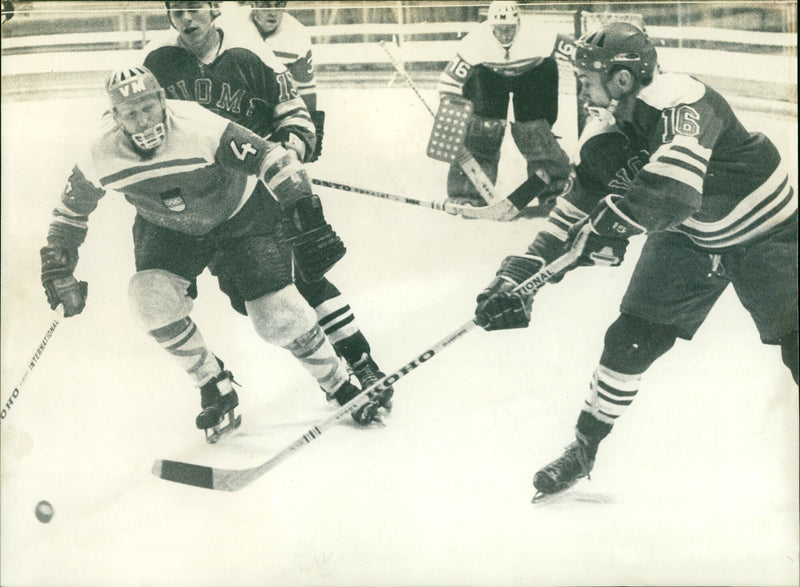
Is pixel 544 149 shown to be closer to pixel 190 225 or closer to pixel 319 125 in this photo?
pixel 319 125

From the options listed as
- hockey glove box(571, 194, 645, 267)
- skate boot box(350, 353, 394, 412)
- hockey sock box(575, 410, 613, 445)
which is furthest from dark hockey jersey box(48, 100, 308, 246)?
hockey sock box(575, 410, 613, 445)

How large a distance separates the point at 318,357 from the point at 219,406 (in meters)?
0.36

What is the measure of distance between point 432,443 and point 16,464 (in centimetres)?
144

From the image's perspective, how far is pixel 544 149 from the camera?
7.53ft

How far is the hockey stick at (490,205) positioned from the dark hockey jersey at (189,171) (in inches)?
6.5

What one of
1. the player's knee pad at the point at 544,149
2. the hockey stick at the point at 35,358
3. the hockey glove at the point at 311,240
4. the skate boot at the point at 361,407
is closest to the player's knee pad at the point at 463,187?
the player's knee pad at the point at 544,149

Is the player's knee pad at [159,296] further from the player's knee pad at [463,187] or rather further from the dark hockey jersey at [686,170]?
the dark hockey jersey at [686,170]

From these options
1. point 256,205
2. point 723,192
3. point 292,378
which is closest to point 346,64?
point 256,205

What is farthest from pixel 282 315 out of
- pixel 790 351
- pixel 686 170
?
pixel 790 351

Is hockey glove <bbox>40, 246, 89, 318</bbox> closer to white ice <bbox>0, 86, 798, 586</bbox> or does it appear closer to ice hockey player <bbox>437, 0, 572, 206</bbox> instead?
white ice <bbox>0, 86, 798, 586</bbox>

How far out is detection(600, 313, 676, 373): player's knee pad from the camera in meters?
2.27

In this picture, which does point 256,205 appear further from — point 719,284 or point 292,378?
point 719,284

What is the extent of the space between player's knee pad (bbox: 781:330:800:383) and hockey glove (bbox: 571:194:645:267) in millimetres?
558

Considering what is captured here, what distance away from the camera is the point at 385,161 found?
2.33 meters
